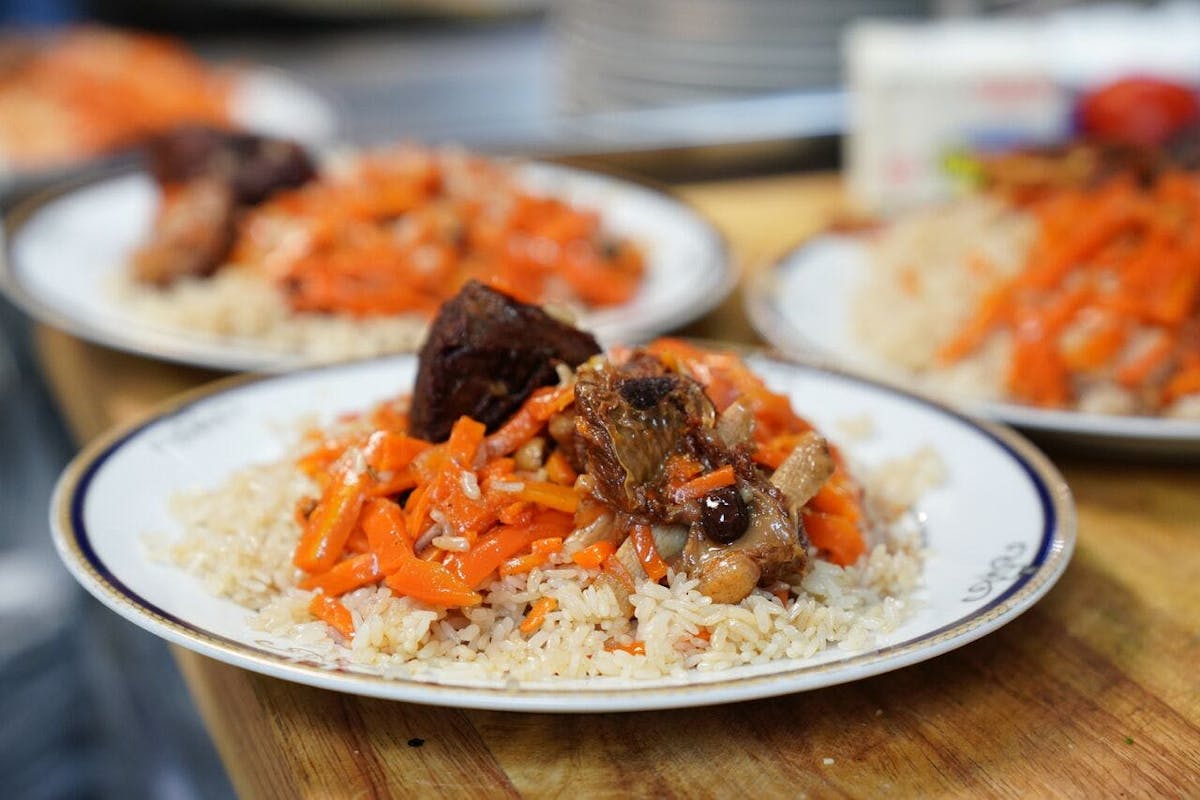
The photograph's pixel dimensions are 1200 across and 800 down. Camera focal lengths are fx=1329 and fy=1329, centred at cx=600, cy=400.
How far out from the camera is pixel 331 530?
1842 mm

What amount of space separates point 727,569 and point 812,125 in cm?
309

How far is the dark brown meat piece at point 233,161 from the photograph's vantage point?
11.3 ft

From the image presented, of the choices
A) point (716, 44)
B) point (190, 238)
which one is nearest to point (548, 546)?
point (190, 238)

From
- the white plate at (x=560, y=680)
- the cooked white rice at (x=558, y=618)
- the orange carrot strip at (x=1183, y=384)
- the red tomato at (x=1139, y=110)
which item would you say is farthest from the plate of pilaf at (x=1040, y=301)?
the cooked white rice at (x=558, y=618)

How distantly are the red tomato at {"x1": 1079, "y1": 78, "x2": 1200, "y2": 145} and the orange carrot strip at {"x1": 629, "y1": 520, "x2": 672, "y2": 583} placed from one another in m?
2.47

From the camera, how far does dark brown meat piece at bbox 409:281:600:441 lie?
1895 mm

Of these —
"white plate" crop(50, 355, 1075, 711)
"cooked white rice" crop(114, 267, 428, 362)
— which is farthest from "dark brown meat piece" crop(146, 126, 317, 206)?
"white plate" crop(50, 355, 1075, 711)

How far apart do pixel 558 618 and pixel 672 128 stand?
3184 mm

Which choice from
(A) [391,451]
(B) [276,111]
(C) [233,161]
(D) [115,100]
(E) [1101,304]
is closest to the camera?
(A) [391,451]

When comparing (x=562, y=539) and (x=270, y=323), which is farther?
(x=270, y=323)

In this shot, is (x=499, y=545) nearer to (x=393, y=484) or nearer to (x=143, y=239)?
(x=393, y=484)

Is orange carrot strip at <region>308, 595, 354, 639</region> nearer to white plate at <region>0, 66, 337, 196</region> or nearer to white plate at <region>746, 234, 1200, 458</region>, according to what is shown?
white plate at <region>746, 234, 1200, 458</region>

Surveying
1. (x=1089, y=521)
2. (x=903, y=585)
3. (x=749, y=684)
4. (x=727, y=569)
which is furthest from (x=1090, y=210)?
(x=749, y=684)

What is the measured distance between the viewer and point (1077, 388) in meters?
2.61
